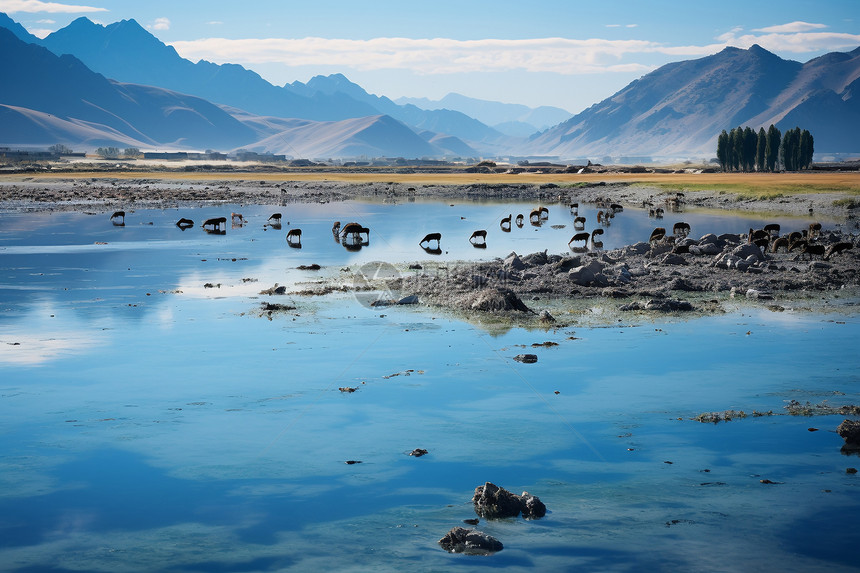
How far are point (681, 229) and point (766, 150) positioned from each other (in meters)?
89.3

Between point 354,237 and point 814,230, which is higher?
point 814,230

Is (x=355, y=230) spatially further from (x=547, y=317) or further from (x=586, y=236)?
(x=547, y=317)

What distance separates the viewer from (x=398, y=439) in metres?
12.6

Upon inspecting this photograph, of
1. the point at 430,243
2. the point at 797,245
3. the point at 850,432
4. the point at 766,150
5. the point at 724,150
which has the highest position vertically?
the point at 724,150

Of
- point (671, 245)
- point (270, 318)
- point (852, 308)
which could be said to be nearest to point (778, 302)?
point (852, 308)

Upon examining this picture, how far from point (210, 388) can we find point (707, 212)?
54.5 m

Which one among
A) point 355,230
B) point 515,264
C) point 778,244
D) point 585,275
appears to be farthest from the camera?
point 355,230

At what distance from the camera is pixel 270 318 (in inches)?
865

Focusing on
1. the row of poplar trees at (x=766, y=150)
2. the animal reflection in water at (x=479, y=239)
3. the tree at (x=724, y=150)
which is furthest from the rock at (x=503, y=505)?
the tree at (x=724, y=150)

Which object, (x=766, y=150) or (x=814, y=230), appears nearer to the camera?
(x=814, y=230)

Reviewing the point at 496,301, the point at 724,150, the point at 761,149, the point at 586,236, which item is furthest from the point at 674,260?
the point at 724,150

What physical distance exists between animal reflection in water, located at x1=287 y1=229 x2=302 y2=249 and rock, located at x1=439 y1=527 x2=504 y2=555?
31.0 m

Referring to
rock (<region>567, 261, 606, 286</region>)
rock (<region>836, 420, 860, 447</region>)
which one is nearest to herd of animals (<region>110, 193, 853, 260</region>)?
rock (<region>567, 261, 606, 286</region>)

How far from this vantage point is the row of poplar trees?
123000mm
